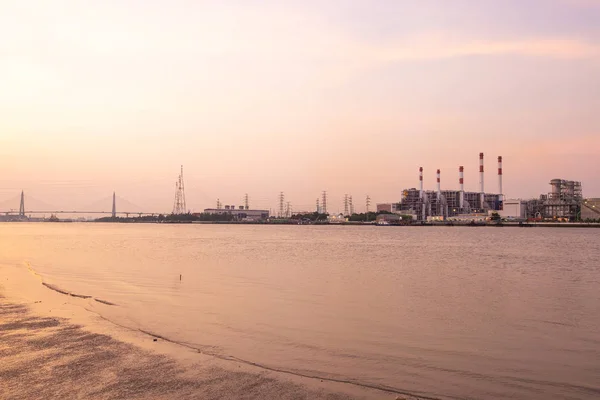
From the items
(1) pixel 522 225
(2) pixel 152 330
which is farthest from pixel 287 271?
(1) pixel 522 225

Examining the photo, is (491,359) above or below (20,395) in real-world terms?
below

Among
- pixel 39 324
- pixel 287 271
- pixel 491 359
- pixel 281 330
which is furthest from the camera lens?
pixel 287 271

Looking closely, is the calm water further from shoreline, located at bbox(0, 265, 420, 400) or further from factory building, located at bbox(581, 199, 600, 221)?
factory building, located at bbox(581, 199, 600, 221)

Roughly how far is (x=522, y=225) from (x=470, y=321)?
18287 cm

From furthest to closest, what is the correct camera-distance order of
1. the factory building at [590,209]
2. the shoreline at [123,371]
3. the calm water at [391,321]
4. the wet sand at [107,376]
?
the factory building at [590,209], the calm water at [391,321], the shoreline at [123,371], the wet sand at [107,376]

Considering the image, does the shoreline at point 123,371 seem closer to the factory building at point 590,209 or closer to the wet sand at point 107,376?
the wet sand at point 107,376

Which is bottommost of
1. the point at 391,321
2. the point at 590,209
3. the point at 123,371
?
the point at 391,321

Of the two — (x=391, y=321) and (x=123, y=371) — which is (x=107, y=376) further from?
(x=391, y=321)

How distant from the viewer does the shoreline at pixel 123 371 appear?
310 inches

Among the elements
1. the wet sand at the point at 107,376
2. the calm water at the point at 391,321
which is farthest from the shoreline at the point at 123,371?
the calm water at the point at 391,321

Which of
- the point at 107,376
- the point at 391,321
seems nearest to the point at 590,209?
the point at 391,321

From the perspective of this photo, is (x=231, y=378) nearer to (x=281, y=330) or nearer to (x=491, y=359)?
(x=281, y=330)

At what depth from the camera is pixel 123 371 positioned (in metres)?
8.94

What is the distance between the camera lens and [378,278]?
29141 millimetres
